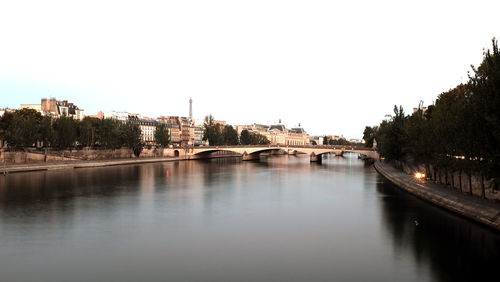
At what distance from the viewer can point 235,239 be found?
21938 millimetres

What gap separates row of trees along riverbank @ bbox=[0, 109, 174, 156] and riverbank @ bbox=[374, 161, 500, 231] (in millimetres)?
57769

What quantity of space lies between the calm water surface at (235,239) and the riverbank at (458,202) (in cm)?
71

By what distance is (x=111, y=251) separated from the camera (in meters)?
19.5

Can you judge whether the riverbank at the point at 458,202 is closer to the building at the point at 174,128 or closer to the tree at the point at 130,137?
the tree at the point at 130,137

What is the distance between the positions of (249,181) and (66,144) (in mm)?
42015

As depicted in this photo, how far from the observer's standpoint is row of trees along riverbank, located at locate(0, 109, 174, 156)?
64.6 metres

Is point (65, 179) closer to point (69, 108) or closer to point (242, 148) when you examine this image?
point (242, 148)

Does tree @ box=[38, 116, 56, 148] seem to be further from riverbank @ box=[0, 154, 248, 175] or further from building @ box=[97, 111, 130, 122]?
building @ box=[97, 111, 130, 122]

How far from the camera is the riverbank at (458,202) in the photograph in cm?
2305

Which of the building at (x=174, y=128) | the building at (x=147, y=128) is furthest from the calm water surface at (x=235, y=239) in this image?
the building at (x=174, y=128)

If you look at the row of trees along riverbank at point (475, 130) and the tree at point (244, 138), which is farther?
the tree at point (244, 138)

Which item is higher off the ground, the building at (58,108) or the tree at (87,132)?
the building at (58,108)

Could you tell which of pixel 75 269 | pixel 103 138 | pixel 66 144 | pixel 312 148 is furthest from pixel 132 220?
pixel 312 148

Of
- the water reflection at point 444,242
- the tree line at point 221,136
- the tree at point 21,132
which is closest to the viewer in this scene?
the water reflection at point 444,242
